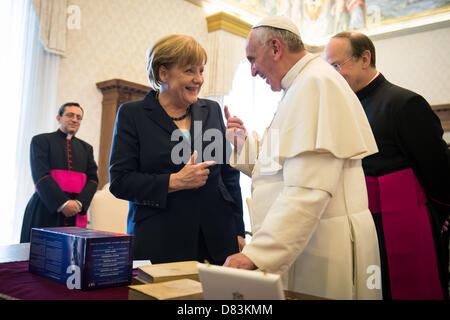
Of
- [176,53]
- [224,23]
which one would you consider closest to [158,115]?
[176,53]

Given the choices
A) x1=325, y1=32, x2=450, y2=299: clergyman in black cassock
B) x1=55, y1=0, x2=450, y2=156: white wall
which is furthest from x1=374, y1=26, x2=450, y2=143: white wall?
x1=325, y1=32, x2=450, y2=299: clergyman in black cassock

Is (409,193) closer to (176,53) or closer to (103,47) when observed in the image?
(176,53)

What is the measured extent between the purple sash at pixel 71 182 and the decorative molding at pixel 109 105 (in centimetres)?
135

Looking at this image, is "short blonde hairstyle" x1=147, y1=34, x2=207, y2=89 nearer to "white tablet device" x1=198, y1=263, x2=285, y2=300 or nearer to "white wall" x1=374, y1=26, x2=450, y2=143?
"white tablet device" x1=198, y1=263, x2=285, y2=300

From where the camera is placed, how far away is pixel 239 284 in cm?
93

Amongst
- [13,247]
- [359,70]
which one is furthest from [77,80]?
[359,70]

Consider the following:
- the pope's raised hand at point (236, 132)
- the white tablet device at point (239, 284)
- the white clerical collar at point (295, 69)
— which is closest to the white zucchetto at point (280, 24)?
the white clerical collar at point (295, 69)

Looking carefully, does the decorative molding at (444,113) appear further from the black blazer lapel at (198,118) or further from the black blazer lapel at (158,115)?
the black blazer lapel at (158,115)

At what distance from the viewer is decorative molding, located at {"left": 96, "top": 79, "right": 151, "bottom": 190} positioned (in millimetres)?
6074

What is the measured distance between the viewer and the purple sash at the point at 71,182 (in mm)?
4551

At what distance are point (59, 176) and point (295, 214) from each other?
3786mm

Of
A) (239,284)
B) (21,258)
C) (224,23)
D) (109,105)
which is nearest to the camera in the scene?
(239,284)

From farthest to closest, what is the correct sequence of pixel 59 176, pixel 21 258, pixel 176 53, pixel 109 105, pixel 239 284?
pixel 109 105 → pixel 59 176 → pixel 176 53 → pixel 21 258 → pixel 239 284

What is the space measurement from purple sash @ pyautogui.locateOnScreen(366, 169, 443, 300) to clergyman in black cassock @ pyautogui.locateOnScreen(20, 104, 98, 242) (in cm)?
323
